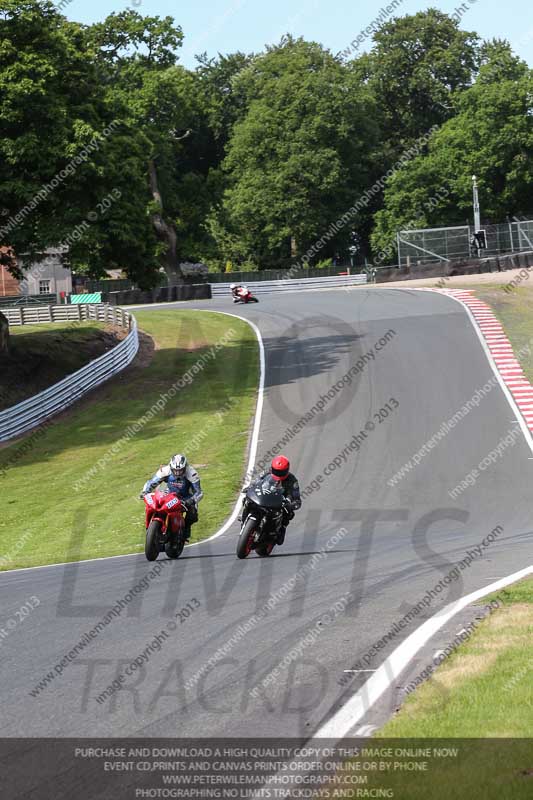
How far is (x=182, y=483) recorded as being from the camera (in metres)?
15.1

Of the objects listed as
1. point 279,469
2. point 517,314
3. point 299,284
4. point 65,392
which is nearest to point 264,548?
point 279,469

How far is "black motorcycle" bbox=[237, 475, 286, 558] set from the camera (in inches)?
565

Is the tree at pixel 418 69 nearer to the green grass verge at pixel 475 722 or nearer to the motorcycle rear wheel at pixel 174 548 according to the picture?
the motorcycle rear wheel at pixel 174 548

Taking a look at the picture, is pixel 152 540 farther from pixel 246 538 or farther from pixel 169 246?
pixel 169 246

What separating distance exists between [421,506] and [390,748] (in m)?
13.9

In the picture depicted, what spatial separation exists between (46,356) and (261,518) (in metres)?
27.9

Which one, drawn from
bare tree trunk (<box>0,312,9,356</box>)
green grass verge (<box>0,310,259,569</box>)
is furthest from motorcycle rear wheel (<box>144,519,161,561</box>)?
bare tree trunk (<box>0,312,9,356</box>)

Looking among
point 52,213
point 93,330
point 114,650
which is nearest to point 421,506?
point 114,650

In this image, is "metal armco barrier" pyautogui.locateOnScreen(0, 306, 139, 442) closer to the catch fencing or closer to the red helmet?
the red helmet

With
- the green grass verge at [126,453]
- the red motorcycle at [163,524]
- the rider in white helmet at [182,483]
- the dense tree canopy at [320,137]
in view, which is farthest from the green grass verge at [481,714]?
the dense tree canopy at [320,137]

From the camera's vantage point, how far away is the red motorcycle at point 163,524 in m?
14.2

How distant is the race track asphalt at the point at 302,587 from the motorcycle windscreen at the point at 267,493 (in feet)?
2.71

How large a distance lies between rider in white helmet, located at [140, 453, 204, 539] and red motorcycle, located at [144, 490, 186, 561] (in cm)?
25

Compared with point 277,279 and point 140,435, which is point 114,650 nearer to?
point 140,435
